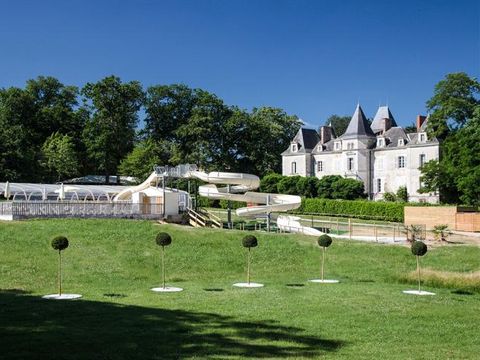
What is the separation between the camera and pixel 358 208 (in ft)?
181

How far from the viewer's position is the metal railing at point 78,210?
3216cm

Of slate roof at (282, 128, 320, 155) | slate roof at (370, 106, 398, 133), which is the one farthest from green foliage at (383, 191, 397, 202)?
slate roof at (282, 128, 320, 155)

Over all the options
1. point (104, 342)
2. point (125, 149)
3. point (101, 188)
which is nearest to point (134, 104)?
point (125, 149)

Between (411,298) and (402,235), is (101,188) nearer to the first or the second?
(402,235)

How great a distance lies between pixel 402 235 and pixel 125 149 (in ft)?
166

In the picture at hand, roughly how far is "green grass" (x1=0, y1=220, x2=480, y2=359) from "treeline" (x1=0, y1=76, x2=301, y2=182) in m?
42.0

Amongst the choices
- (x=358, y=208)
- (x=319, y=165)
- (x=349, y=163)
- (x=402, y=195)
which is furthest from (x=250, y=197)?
(x=319, y=165)

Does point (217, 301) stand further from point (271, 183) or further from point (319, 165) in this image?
point (319, 165)

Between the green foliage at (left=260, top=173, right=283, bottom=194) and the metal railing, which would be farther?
the green foliage at (left=260, top=173, right=283, bottom=194)

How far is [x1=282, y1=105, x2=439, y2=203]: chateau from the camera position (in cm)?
6512

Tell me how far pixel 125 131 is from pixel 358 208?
36.3m

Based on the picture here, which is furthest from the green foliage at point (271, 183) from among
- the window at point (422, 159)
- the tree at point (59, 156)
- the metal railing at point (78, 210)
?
the metal railing at point (78, 210)

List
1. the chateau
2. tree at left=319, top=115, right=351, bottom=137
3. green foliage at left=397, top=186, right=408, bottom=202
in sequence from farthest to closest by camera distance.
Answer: tree at left=319, top=115, right=351, bottom=137 < green foliage at left=397, top=186, right=408, bottom=202 < the chateau

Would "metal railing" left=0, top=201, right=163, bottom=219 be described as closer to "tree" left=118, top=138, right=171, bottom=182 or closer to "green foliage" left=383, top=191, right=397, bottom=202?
"tree" left=118, top=138, right=171, bottom=182
